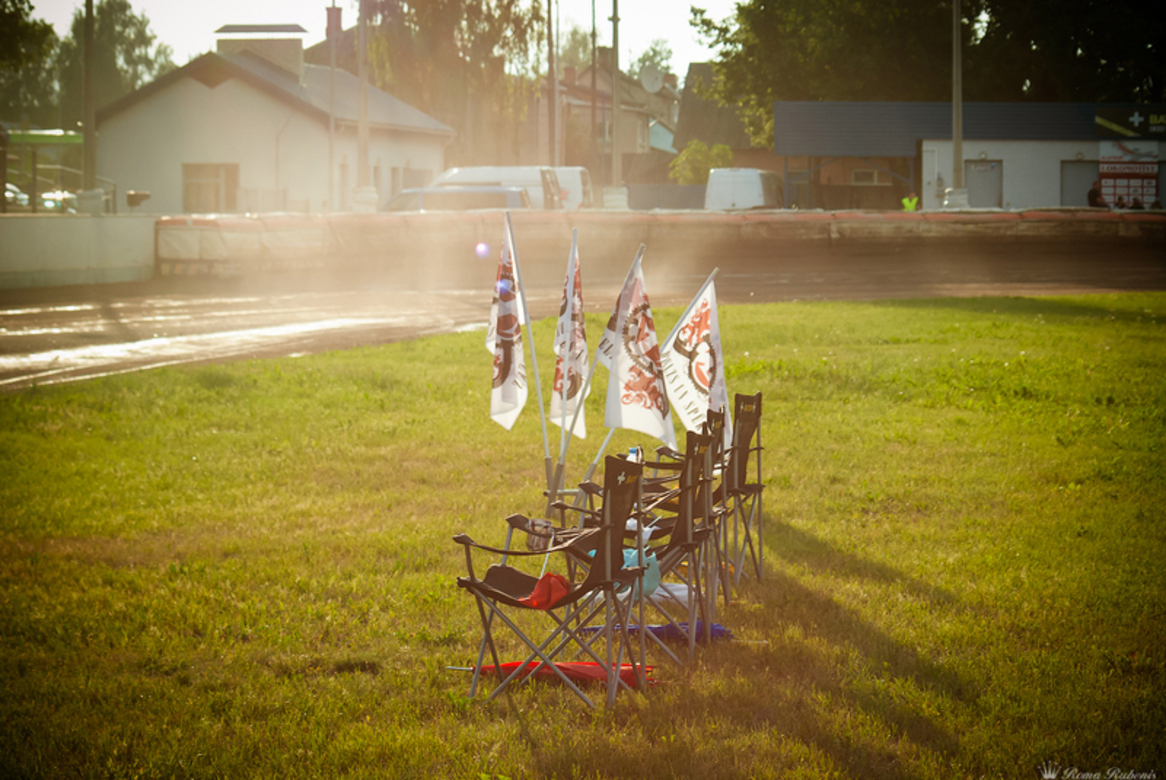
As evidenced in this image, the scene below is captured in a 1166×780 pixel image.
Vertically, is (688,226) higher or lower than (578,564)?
higher

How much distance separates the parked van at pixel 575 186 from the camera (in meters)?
33.4

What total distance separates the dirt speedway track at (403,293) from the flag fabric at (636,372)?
363 inches

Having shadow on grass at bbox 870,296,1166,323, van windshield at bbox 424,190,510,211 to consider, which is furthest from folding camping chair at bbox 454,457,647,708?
van windshield at bbox 424,190,510,211

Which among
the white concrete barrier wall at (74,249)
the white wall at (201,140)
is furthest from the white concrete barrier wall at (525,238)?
the white wall at (201,140)

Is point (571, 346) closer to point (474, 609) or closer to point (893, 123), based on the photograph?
point (474, 609)

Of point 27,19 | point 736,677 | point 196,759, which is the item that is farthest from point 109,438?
point 27,19

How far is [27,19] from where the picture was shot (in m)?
29.7

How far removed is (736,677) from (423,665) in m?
1.44

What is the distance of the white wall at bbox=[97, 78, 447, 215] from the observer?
38656mm

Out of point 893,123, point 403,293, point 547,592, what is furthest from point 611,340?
point 893,123

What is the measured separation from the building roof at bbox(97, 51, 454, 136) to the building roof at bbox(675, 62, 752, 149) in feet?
72.4

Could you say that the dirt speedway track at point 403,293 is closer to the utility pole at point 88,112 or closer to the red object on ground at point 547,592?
the utility pole at point 88,112

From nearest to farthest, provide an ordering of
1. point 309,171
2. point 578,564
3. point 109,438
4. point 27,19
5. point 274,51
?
1. point 578,564
2. point 109,438
3. point 27,19
4. point 309,171
5. point 274,51

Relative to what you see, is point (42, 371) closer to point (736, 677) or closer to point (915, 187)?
point (736, 677)
